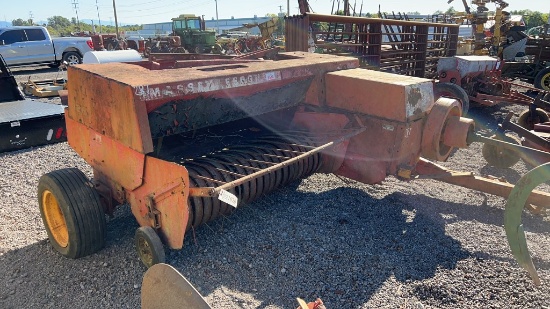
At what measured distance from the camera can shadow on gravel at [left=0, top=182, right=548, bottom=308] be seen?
2.74 metres

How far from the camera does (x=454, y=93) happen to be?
22.9 feet

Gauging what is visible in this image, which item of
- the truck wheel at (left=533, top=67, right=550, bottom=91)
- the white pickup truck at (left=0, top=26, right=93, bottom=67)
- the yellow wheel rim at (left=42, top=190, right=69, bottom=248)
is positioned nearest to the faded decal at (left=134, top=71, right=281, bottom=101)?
the yellow wheel rim at (left=42, top=190, right=69, bottom=248)

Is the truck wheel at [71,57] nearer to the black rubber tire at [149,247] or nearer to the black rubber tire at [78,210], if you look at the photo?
the black rubber tire at [78,210]

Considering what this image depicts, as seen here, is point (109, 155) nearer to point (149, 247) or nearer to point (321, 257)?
point (149, 247)

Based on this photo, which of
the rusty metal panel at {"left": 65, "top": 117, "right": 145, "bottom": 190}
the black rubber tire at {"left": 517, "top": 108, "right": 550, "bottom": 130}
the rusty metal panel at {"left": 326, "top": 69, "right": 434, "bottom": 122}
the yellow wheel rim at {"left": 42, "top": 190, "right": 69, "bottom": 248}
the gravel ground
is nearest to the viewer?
the gravel ground

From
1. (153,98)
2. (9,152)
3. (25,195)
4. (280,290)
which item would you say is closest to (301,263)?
(280,290)

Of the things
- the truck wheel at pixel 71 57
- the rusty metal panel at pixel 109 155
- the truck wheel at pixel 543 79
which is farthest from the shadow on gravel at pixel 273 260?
the truck wheel at pixel 71 57

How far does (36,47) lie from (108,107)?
14803 mm

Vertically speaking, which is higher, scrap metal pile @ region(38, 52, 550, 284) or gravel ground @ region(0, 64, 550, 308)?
scrap metal pile @ region(38, 52, 550, 284)

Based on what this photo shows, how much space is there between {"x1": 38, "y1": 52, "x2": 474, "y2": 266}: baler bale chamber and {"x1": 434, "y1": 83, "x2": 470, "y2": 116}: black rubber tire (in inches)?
137

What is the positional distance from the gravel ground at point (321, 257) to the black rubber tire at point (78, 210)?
16 cm

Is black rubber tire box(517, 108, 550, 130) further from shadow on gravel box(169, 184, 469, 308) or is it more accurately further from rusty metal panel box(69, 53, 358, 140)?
rusty metal panel box(69, 53, 358, 140)

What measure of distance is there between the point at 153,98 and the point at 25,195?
274cm

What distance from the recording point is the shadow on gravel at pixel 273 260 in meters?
2.74
